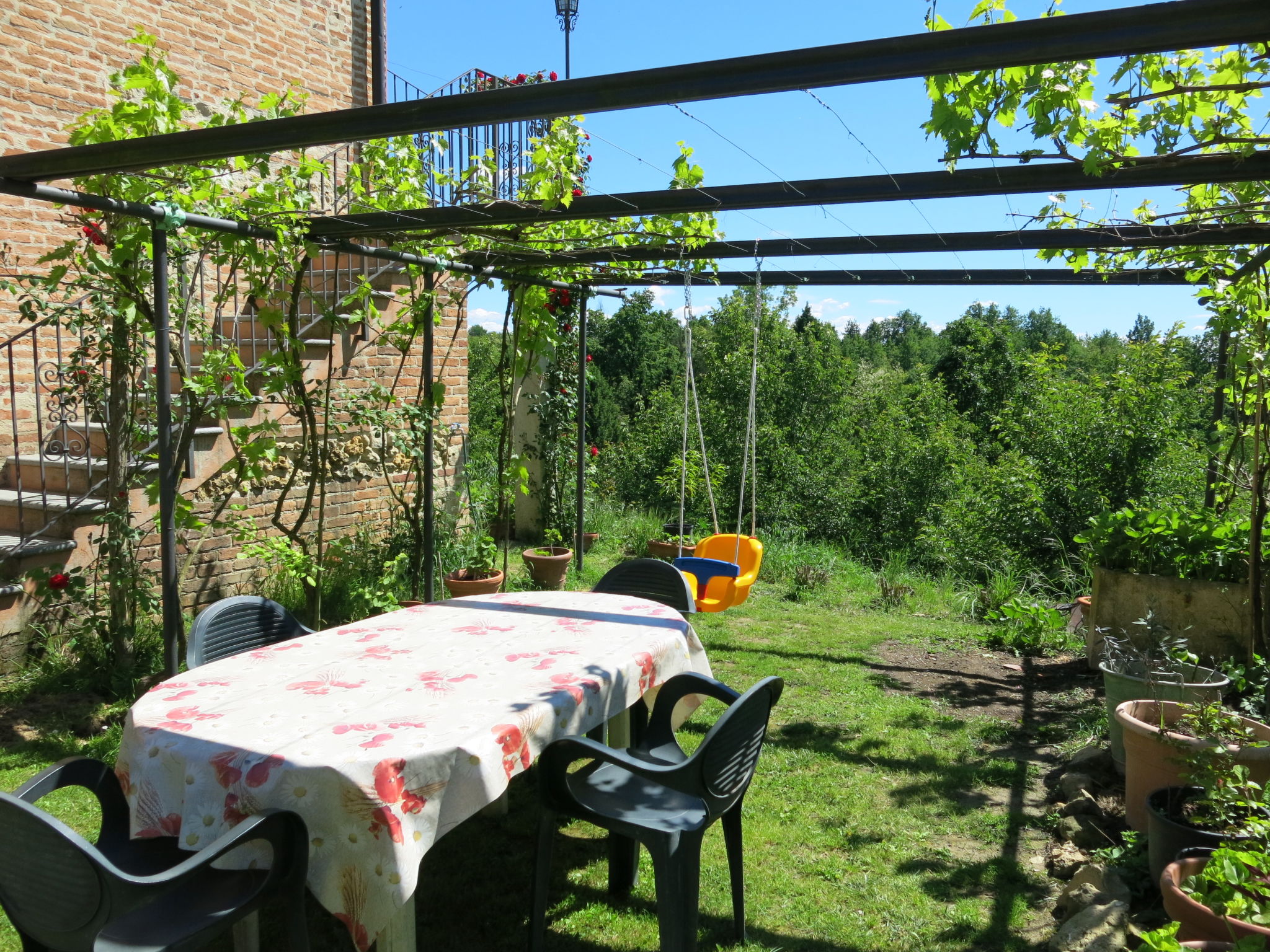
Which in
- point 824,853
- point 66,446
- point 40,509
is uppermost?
point 66,446

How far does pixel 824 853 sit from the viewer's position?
10.5 feet

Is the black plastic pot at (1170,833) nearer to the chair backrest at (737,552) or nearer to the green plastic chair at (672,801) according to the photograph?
the green plastic chair at (672,801)

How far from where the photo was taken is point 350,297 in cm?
479

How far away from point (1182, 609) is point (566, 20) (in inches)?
377

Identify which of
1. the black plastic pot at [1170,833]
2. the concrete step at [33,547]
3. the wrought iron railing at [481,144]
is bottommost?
the black plastic pot at [1170,833]

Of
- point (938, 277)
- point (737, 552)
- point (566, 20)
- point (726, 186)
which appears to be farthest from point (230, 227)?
point (566, 20)

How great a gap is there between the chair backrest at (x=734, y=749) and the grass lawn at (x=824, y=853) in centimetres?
54

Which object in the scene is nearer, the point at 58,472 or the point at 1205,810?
the point at 1205,810

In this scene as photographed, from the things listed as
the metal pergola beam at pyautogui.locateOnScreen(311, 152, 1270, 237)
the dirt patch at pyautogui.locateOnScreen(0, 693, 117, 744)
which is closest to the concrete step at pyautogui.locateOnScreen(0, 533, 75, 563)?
the dirt patch at pyautogui.locateOnScreen(0, 693, 117, 744)

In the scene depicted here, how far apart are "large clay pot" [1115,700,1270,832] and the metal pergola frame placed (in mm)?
1739

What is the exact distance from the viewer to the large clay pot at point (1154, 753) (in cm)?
279

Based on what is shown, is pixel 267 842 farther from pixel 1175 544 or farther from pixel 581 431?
pixel 581 431

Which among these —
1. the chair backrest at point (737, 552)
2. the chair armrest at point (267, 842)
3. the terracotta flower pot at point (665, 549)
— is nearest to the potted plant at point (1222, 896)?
the chair armrest at point (267, 842)

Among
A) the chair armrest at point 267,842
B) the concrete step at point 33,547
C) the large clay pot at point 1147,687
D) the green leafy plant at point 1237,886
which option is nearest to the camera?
the chair armrest at point 267,842
